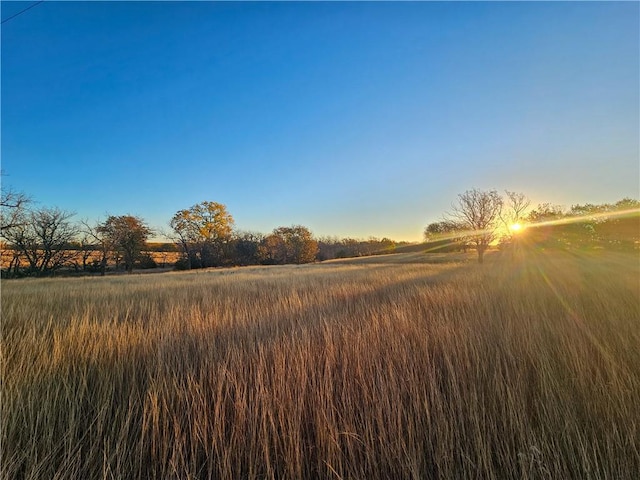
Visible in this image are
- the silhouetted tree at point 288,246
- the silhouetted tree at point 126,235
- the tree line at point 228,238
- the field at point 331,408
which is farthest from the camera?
the silhouetted tree at point 288,246

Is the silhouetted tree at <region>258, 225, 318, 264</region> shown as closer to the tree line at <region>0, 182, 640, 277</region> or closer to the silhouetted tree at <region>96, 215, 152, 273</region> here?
the tree line at <region>0, 182, 640, 277</region>

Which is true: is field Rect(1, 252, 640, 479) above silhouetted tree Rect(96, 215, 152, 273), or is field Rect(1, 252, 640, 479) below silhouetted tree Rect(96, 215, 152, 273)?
below

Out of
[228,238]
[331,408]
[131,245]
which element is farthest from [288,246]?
[331,408]

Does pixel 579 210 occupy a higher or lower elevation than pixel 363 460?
higher

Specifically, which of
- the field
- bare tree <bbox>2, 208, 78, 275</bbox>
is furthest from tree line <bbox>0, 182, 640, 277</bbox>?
the field

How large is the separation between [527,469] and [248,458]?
4.88ft

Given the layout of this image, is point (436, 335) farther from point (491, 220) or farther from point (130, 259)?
point (130, 259)

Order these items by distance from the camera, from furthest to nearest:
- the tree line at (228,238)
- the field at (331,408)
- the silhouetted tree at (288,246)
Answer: the silhouetted tree at (288,246)
the tree line at (228,238)
the field at (331,408)

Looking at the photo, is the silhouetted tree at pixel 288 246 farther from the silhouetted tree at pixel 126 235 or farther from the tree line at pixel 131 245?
the silhouetted tree at pixel 126 235

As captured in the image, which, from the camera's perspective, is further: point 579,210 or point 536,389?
point 579,210

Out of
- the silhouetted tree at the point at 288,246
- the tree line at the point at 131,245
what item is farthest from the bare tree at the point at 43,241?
the silhouetted tree at the point at 288,246

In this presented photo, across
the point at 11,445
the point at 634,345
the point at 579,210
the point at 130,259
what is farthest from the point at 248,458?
the point at 130,259

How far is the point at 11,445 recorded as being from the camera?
146 cm

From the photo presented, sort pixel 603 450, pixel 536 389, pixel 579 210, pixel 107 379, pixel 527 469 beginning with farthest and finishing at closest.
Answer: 1. pixel 579 210
2. pixel 107 379
3. pixel 536 389
4. pixel 603 450
5. pixel 527 469
